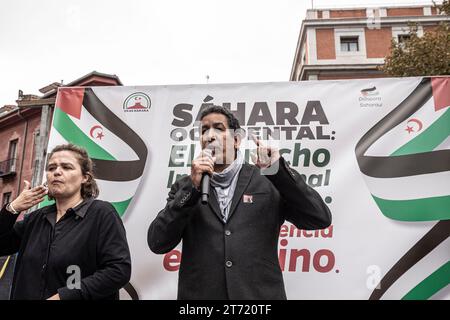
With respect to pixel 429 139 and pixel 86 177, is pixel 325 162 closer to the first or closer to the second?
pixel 429 139

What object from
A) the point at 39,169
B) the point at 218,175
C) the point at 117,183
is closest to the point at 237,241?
the point at 218,175

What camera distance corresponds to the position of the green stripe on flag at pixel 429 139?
2.98 metres

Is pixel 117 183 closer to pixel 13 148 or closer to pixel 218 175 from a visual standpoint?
pixel 218 175

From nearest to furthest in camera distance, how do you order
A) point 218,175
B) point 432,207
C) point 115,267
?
point 115,267
point 218,175
point 432,207

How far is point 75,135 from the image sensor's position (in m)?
3.30

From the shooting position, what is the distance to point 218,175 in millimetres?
2035

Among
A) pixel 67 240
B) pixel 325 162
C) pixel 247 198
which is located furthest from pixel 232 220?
pixel 325 162

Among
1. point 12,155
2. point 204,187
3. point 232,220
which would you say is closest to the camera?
point 204,187

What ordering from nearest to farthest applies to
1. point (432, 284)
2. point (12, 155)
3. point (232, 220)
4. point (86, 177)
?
1. point (232, 220)
2. point (86, 177)
3. point (432, 284)
4. point (12, 155)

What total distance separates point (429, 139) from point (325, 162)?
0.79m

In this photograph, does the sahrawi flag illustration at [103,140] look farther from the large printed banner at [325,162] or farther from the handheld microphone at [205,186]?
the handheld microphone at [205,186]

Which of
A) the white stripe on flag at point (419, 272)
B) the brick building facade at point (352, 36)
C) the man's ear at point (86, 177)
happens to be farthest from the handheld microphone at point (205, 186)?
the brick building facade at point (352, 36)
